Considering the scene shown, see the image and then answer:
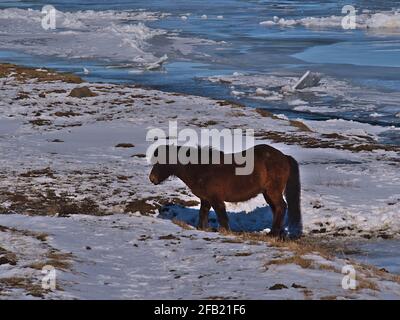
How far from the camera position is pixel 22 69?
117ft

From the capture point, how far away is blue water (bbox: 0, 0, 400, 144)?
114ft

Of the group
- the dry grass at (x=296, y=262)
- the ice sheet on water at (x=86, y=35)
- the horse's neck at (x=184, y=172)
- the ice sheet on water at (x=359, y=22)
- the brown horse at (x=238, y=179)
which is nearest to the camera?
the dry grass at (x=296, y=262)

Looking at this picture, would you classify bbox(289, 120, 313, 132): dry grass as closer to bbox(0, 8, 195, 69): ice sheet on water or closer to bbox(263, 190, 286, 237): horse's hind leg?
bbox(263, 190, 286, 237): horse's hind leg

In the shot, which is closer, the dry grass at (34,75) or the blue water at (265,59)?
the dry grass at (34,75)

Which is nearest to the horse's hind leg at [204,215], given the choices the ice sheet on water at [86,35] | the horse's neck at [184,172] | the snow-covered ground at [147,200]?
the horse's neck at [184,172]

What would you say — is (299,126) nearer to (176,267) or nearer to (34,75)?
(34,75)

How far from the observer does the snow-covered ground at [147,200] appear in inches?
365

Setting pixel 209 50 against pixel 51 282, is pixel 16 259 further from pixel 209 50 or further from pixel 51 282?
pixel 209 50

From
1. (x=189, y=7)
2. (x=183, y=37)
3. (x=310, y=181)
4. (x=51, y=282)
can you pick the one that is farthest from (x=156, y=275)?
(x=189, y=7)

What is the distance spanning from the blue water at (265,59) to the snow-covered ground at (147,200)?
4.88 metres

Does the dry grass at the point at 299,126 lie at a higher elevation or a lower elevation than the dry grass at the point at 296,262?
lower

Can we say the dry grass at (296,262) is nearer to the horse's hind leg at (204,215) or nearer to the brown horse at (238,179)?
the brown horse at (238,179)

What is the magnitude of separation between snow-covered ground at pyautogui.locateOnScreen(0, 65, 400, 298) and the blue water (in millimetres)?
4876

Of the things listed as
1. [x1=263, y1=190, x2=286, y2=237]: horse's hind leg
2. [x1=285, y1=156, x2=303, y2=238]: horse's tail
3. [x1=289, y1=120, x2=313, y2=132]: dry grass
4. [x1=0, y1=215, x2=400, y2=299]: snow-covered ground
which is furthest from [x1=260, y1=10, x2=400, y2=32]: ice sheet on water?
[x1=0, y1=215, x2=400, y2=299]: snow-covered ground
